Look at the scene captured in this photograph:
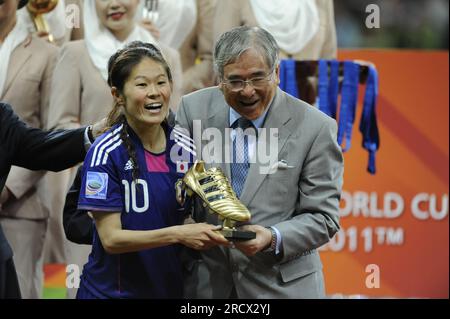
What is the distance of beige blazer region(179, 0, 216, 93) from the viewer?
16.0 feet

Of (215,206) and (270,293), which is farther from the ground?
(215,206)

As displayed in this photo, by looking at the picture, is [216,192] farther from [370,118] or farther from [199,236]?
[370,118]

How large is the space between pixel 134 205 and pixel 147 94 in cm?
32

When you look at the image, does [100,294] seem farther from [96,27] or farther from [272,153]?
[96,27]

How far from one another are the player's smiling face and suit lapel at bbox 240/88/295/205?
0.31 meters

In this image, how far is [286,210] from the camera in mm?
3066

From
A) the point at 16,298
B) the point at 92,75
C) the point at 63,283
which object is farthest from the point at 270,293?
the point at 63,283

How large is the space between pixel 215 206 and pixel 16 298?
0.68 metres

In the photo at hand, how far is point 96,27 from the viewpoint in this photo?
4.42 m

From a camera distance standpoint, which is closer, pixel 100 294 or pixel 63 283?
pixel 100 294

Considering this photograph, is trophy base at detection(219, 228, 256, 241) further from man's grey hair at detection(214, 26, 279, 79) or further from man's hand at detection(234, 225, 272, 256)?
man's grey hair at detection(214, 26, 279, 79)

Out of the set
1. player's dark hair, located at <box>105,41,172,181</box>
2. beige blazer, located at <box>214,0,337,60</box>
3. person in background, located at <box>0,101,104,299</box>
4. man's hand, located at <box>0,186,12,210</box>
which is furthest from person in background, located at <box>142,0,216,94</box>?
player's dark hair, located at <box>105,41,172,181</box>

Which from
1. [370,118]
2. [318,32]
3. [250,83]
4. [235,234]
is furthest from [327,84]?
[235,234]

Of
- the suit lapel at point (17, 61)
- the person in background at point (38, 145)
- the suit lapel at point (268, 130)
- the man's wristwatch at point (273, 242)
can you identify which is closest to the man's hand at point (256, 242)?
the man's wristwatch at point (273, 242)
